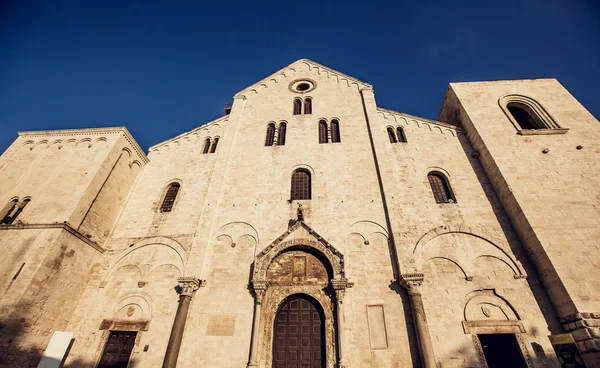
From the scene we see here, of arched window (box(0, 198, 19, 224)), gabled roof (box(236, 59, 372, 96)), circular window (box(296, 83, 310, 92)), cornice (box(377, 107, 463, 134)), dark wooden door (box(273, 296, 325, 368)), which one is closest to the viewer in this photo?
dark wooden door (box(273, 296, 325, 368))

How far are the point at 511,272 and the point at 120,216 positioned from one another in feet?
56.5

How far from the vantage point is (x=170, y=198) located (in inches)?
539

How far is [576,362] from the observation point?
789 centimetres

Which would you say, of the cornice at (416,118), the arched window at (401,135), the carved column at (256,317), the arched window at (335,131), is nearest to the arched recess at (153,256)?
the carved column at (256,317)

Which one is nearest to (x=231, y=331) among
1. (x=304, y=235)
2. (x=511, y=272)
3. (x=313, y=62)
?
(x=304, y=235)

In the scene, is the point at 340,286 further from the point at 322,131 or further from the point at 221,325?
the point at 322,131

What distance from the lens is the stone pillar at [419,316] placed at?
26.4 feet

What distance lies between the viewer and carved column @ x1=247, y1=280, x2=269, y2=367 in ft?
28.5

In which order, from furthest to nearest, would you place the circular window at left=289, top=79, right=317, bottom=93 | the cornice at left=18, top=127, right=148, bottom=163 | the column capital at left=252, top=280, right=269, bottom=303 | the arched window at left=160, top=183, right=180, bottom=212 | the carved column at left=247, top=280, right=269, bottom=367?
1. the circular window at left=289, top=79, right=317, bottom=93
2. the cornice at left=18, top=127, right=148, bottom=163
3. the arched window at left=160, top=183, right=180, bottom=212
4. the column capital at left=252, top=280, right=269, bottom=303
5. the carved column at left=247, top=280, right=269, bottom=367

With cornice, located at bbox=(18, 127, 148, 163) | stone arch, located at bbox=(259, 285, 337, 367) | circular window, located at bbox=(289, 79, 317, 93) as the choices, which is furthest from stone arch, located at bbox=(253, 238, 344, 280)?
circular window, located at bbox=(289, 79, 317, 93)

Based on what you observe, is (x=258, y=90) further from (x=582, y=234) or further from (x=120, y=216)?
(x=582, y=234)

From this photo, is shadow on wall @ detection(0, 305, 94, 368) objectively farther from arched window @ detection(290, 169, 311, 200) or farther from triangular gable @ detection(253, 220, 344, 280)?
arched window @ detection(290, 169, 311, 200)

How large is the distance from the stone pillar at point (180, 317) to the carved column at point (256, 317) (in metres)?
2.34

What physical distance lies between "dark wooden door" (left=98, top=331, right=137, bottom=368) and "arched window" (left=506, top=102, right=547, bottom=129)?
21104 millimetres
